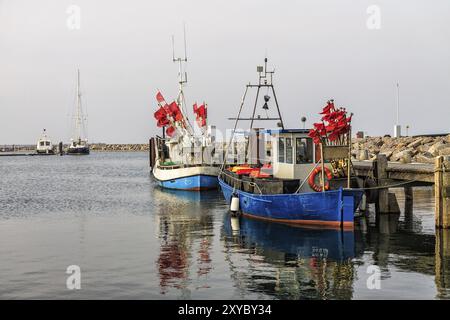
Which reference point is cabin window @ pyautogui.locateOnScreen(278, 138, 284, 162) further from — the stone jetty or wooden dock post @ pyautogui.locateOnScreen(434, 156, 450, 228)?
the stone jetty

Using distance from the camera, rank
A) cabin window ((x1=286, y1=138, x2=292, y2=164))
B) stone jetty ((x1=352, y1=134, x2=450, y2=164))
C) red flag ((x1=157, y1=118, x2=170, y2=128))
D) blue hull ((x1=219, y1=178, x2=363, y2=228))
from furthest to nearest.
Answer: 1. red flag ((x1=157, y1=118, x2=170, y2=128))
2. stone jetty ((x1=352, y1=134, x2=450, y2=164))
3. cabin window ((x1=286, y1=138, x2=292, y2=164))
4. blue hull ((x1=219, y1=178, x2=363, y2=228))

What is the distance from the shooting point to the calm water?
16.1 meters

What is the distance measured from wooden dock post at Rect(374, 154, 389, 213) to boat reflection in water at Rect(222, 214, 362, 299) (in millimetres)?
4783

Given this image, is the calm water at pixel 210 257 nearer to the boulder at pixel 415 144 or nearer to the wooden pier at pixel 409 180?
the wooden pier at pixel 409 180

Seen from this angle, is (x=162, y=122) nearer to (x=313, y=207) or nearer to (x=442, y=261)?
(x=313, y=207)

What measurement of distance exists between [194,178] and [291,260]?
2693 centimetres

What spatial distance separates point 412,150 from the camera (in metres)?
50.6

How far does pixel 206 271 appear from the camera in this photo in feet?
60.3

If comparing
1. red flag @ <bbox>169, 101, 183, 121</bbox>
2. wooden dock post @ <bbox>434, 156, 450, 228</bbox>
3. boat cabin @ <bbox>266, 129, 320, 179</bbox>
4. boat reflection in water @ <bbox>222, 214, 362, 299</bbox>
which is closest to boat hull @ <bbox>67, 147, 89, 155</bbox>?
red flag @ <bbox>169, 101, 183, 121</bbox>

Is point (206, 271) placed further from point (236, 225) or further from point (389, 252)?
point (236, 225)

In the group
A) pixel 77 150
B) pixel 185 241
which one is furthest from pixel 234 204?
pixel 77 150

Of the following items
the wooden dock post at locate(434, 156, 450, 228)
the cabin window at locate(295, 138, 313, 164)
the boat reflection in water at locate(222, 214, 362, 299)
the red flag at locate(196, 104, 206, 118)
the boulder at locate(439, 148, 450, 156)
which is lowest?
the boat reflection in water at locate(222, 214, 362, 299)

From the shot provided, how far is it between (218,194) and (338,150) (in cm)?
2050

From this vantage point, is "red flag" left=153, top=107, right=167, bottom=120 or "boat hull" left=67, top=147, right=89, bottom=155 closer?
"red flag" left=153, top=107, right=167, bottom=120
